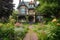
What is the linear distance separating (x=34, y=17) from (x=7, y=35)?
35.7 meters

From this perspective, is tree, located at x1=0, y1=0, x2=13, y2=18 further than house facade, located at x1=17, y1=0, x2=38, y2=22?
No

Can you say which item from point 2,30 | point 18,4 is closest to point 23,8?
point 18,4

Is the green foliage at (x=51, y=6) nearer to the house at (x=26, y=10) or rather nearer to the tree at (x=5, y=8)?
the tree at (x=5, y=8)

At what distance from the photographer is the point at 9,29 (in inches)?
725

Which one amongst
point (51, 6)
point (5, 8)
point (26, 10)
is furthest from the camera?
point (26, 10)

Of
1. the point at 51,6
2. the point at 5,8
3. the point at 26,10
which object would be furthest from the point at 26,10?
the point at 51,6

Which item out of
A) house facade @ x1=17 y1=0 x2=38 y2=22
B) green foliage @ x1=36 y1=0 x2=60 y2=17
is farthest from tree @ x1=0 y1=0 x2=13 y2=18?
house facade @ x1=17 y1=0 x2=38 y2=22

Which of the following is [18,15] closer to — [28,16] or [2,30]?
[28,16]

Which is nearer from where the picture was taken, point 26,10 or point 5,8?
point 5,8

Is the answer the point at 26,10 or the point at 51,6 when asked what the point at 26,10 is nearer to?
the point at 26,10

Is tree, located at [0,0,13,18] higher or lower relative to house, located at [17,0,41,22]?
higher

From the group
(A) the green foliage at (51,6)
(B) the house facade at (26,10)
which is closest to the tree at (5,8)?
(A) the green foliage at (51,6)

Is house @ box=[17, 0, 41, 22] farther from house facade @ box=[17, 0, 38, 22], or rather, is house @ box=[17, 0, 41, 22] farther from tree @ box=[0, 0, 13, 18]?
tree @ box=[0, 0, 13, 18]

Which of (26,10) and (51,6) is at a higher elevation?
(51,6)
